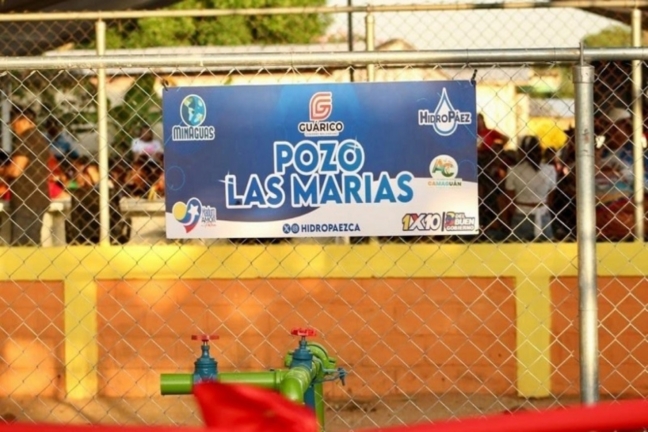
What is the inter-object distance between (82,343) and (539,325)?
2900mm

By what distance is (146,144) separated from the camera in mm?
10891

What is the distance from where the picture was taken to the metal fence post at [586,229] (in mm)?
4754

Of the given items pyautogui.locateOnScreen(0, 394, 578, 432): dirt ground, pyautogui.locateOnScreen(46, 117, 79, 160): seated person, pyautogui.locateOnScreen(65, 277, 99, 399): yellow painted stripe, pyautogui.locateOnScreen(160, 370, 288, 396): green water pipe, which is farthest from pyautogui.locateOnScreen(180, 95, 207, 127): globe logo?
pyautogui.locateOnScreen(46, 117, 79, 160): seated person

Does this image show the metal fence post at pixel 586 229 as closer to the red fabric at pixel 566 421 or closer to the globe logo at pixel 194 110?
the globe logo at pixel 194 110

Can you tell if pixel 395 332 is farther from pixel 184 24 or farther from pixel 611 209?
pixel 184 24

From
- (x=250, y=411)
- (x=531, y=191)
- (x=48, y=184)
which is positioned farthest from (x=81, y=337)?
(x=250, y=411)

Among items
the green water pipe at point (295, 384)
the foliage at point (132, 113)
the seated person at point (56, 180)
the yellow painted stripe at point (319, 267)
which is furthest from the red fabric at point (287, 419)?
the foliage at point (132, 113)

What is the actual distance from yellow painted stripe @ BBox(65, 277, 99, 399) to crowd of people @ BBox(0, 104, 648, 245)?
53 cm

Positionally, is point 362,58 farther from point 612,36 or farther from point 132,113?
point 612,36

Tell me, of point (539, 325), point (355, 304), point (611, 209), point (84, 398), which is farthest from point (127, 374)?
point (611, 209)

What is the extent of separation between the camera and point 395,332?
25.5 feet

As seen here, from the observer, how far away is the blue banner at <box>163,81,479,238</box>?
4938 mm

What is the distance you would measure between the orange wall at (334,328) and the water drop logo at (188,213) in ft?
9.08

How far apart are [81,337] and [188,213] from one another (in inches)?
117
